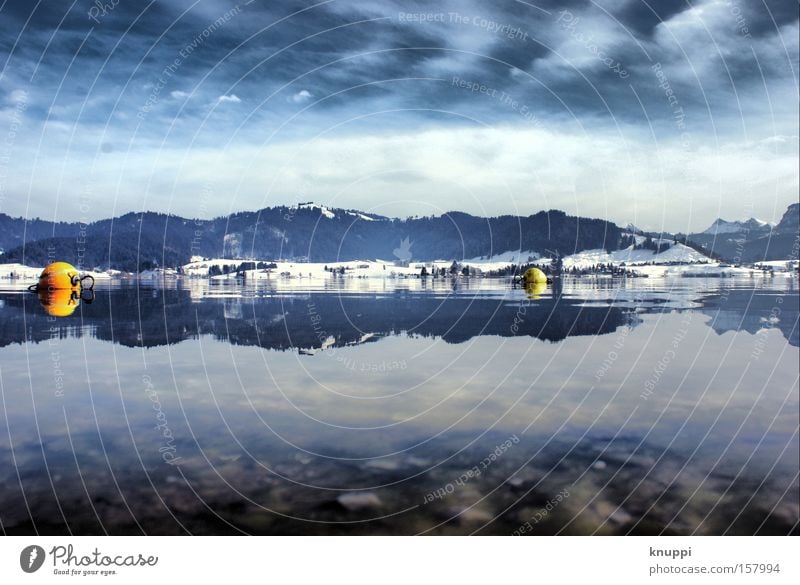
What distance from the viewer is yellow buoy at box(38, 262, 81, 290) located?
237ft

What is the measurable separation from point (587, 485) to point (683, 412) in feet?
18.7

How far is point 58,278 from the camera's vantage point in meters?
74.1

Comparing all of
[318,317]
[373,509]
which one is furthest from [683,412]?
[318,317]

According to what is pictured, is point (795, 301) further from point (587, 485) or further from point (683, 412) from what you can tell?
point (587, 485)

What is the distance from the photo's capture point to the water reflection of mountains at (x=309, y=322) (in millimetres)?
27047

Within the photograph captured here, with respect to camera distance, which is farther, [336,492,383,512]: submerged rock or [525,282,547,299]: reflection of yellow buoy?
[525,282,547,299]: reflection of yellow buoy

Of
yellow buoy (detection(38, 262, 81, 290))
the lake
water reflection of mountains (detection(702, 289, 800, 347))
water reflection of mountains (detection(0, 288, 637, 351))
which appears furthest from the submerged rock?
yellow buoy (detection(38, 262, 81, 290))

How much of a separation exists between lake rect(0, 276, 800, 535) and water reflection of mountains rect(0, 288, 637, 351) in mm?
1252

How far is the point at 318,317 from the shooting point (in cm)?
3656

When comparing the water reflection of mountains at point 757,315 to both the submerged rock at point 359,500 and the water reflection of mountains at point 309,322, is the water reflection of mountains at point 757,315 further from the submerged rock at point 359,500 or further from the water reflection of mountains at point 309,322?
the submerged rock at point 359,500

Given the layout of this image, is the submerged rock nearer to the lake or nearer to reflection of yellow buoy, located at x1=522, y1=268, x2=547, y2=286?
the lake

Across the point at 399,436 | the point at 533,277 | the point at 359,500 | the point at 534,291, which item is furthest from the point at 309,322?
the point at 533,277

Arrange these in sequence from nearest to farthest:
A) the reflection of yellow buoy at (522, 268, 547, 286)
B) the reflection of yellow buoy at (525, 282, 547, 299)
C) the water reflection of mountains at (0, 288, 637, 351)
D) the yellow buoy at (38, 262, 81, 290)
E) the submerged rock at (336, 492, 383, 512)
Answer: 1. the submerged rock at (336, 492, 383, 512)
2. the water reflection of mountains at (0, 288, 637, 351)
3. the reflection of yellow buoy at (525, 282, 547, 299)
4. the yellow buoy at (38, 262, 81, 290)
5. the reflection of yellow buoy at (522, 268, 547, 286)

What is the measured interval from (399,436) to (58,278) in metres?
74.0
